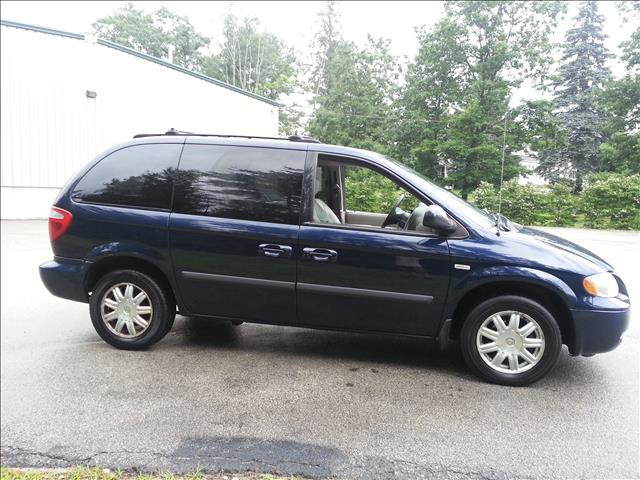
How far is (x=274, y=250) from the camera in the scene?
359 cm

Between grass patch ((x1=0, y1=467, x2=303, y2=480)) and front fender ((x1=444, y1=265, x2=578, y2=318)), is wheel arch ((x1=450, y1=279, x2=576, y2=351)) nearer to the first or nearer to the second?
front fender ((x1=444, y1=265, x2=578, y2=318))

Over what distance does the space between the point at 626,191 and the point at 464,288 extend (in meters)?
1.68

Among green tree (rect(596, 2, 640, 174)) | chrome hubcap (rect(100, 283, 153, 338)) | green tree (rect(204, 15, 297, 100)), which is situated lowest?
chrome hubcap (rect(100, 283, 153, 338))

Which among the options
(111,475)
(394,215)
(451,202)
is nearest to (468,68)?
(394,215)

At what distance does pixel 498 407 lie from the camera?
307 centimetres

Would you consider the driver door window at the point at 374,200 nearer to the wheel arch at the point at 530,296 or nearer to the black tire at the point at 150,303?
the wheel arch at the point at 530,296

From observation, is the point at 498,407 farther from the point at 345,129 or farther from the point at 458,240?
the point at 345,129

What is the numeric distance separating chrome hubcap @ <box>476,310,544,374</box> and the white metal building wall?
8.10m

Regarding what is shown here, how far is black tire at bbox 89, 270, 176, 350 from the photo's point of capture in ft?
12.8

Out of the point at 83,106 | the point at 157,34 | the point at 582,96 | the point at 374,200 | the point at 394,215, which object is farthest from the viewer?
the point at 157,34

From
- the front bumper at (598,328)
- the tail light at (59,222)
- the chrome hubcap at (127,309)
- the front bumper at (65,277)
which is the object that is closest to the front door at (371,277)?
the front bumper at (598,328)

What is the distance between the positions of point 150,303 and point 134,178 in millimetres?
1112

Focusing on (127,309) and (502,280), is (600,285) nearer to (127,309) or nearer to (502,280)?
(502,280)

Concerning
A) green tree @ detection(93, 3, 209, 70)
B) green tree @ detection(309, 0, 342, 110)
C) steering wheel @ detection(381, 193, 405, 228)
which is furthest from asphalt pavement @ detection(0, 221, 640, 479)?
green tree @ detection(309, 0, 342, 110)
